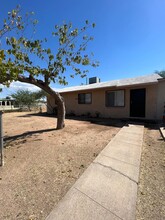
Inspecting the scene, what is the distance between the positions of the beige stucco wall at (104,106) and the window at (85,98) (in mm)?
301

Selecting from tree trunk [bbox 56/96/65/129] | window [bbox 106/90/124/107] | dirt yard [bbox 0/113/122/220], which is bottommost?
dirt yard [bbox 0/113/122/220]

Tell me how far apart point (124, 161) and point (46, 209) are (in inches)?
80.7

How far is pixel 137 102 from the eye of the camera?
938 centimetres

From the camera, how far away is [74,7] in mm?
6527

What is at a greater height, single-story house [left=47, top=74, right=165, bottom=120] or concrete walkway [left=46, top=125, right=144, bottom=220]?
single-story house [left=47, top=74, right=165, bottom=120]

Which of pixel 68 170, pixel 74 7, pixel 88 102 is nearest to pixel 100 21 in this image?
pixel 74 7

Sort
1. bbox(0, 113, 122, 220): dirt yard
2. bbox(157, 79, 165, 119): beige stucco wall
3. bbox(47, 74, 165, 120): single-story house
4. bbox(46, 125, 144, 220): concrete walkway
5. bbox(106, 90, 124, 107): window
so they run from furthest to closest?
bbox(106, 90, 124, 107): window
bbox(47, 74, 165, 120): single-story house
bbox(157, 79, 165, 119): beige stucco wall
bbox(0, 113, 122, 220): dirt yard
bbox(46, 125, 144, 220): concrete walkway

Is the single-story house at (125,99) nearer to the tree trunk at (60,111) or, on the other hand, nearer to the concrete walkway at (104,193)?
the tree trunk at (60,111)

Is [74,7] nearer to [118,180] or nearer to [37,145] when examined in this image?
[37,145]

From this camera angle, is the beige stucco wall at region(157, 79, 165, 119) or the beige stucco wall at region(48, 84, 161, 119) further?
the beige stucco wall at region(48, 84, 161, 119)

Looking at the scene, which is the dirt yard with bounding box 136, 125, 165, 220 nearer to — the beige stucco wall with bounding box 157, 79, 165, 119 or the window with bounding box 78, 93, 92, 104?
the beige stucco wall with bounding box 157, 79, 165, 119

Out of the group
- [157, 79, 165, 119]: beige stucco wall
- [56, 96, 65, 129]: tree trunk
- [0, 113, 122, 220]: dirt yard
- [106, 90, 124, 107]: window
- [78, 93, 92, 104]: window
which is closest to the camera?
[0, 113, 122, 220]: dirt yard

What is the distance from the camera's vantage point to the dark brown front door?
914 cm

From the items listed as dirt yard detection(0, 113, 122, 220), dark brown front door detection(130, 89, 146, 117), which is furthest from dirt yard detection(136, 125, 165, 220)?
dark brown front door detection(130, 89, 146, 117)
